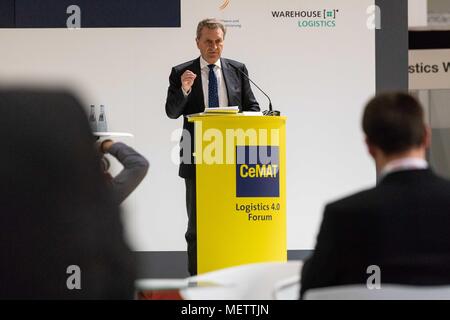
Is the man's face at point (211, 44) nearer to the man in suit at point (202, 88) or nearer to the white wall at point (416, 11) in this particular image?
the man in suit at point (202, 88)

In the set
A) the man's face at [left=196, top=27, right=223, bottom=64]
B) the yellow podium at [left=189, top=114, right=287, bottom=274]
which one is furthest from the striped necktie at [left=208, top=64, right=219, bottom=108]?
the yellow podium at [left=189, top=114, right=287, bottom=274]

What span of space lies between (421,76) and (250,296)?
6.03m

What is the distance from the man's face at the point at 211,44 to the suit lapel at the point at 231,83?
0.10 metres

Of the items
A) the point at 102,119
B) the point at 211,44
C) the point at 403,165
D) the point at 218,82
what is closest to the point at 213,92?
the point at 218,82

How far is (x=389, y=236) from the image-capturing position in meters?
1.80

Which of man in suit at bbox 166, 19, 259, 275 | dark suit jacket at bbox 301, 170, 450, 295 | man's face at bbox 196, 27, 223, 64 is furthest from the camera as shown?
man's face at bbox 196, 27, 223, 64

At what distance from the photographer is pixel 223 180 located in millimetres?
4152

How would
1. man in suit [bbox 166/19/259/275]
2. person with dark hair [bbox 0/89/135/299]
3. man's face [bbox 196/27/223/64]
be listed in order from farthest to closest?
man's face [bbox 196/27/223/64] → man in suit [bbox 166/19/259/275] → person with dark hair [bbox 0/89/135/299]

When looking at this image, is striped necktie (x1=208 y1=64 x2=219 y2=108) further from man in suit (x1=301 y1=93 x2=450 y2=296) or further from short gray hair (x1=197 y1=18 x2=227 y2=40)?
man in suit (x1=301 y1=93 x2=450 y2=296)

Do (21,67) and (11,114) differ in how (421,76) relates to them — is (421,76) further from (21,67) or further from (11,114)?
(11,114)

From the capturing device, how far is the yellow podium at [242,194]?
409 centimetres

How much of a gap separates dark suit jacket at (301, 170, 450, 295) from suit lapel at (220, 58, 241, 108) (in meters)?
3.30

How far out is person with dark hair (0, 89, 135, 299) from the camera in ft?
2.46
